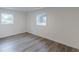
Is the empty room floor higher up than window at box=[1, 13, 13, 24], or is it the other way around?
window at box=[1, 13, 13, 24]

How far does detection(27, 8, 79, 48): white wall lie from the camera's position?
2803 mm

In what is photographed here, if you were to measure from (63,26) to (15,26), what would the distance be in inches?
141

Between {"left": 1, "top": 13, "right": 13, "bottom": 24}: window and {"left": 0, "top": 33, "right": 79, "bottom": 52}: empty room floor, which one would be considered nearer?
{"left": 0, "top": 33, "right": 79, "bottom": 52}: empty room floor

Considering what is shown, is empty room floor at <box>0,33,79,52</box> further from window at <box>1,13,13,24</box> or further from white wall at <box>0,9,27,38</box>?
window at <box>1,13,13,24</box>

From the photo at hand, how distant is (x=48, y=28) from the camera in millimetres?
4148

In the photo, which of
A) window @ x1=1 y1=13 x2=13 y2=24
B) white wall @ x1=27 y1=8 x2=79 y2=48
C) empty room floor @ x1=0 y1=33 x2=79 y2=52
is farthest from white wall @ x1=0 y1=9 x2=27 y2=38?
white wall @ x1=27 y1=8 x2=79 y2=48

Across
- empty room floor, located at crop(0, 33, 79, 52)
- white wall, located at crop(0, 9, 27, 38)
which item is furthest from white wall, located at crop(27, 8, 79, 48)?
white wall, located at crop(0, 9, 27, 38)

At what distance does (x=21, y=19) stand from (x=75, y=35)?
438cm

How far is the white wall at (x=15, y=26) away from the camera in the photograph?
4589 mm

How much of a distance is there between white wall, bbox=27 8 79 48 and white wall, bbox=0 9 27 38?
6.64 ft
